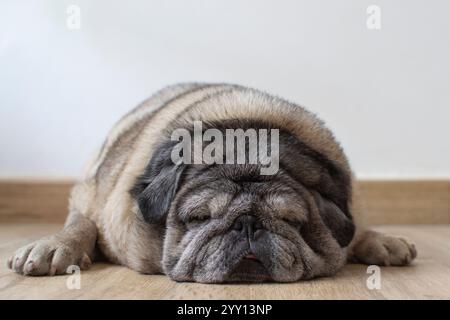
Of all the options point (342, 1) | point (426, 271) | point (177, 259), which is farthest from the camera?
point (342, 1)

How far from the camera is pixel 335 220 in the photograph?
221cm

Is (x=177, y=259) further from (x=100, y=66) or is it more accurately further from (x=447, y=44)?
(x=447, y=44)

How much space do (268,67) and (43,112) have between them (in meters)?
1.32

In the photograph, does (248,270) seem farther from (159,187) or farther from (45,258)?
(45,258)

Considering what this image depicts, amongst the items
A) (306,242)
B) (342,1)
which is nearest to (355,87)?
(342,1)

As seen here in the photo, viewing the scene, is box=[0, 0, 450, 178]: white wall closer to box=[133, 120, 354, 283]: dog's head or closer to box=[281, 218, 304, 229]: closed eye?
box=[133, 120, 354, 283]: dog's head

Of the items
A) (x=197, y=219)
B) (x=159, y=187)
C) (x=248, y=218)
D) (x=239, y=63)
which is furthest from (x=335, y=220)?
(x=239, y=63)

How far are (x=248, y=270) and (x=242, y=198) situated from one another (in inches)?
8.4

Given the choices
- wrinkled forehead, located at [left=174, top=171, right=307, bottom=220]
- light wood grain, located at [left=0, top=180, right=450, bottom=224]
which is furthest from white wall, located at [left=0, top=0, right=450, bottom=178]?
wrinkled forehead, located at [left=174, top=171, right=307, bottom=220]

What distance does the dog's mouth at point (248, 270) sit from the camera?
2.01 metres

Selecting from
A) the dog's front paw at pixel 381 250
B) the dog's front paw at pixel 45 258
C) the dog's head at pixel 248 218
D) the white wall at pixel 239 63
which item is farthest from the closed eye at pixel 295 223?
the white wall at pixel 239 63
